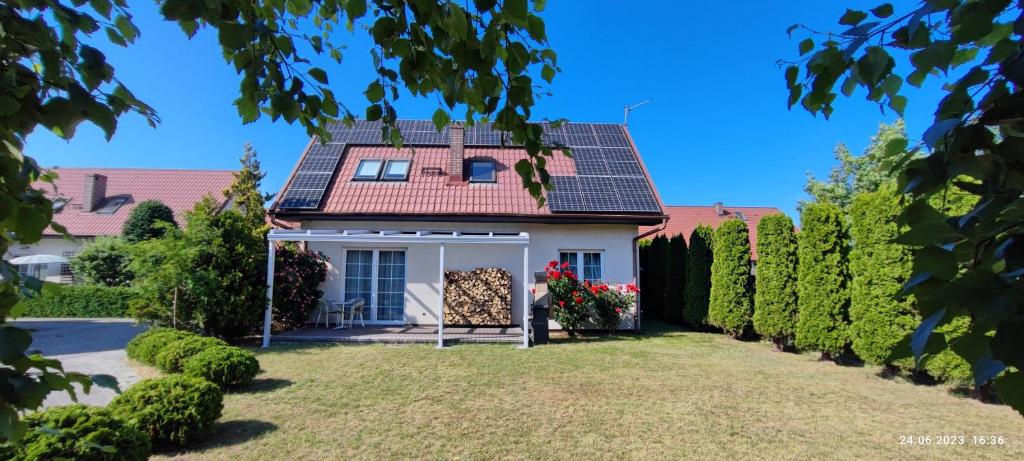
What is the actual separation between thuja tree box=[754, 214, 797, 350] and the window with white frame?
11.7 ft

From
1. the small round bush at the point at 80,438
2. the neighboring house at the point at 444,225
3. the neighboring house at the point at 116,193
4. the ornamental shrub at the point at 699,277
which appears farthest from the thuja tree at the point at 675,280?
the neighboring house at the point at 116,193

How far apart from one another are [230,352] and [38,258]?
50.7 ft

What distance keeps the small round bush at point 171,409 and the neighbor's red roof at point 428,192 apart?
714 centimetres

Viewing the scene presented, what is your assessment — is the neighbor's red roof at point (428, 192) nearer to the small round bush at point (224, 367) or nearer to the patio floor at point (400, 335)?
the patio floor at point (400, 335)

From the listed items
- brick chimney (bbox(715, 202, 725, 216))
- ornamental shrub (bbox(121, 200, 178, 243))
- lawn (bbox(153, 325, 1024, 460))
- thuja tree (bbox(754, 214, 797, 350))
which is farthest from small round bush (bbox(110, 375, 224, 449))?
brick chimney (bbox(715, 202, 725, 216))

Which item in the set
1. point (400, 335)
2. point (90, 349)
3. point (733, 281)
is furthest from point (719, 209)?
point (90, 349)

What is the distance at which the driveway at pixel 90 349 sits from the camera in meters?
5.84

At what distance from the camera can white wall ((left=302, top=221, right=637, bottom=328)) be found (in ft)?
37.2

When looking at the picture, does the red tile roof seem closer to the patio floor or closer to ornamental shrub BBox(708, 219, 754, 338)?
the patio floor

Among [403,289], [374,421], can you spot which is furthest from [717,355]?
[403,289]

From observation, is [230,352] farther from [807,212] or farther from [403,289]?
[807,212]

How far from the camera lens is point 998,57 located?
966 millimetres

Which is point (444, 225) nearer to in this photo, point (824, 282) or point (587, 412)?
point (587, 412)

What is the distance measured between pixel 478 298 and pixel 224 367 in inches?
244
